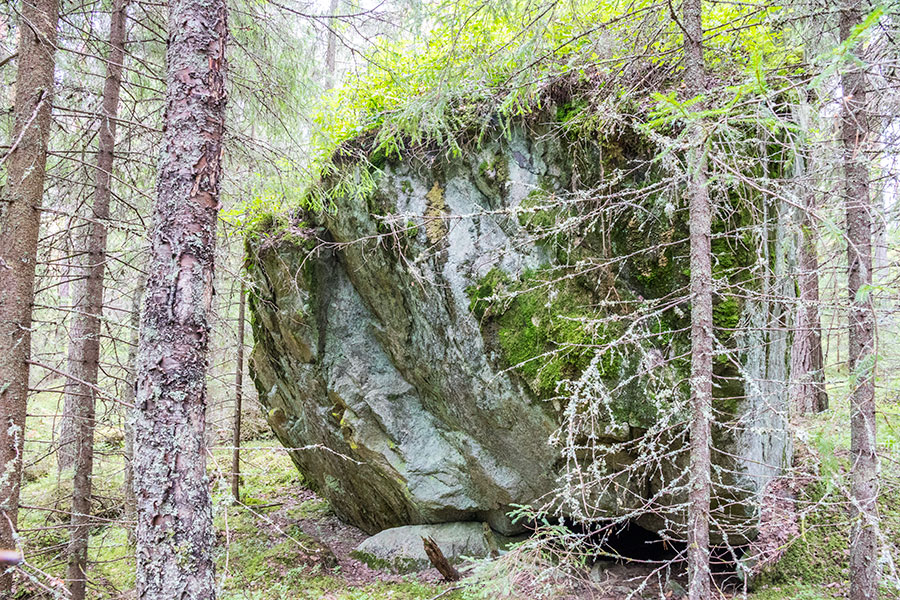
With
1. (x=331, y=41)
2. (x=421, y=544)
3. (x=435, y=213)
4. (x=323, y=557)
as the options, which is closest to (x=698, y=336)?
(x=435, y=213)

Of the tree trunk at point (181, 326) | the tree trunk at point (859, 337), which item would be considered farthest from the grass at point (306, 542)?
the tree trunk at point (181, 326)

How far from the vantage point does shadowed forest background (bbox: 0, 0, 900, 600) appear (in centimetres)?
280

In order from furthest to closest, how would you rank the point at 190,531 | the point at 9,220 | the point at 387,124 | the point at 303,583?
the point at 303,583
the point at 387,124
the point at 9,220
the point at 190,531

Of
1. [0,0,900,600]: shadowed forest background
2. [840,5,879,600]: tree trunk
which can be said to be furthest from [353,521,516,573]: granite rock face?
[840,5,879,600]: tree trunk

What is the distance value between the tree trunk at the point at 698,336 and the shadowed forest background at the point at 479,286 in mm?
18

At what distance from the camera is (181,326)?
103 inches

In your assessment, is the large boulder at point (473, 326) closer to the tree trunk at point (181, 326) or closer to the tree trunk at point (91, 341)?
the tree trunk at point (181, 326)

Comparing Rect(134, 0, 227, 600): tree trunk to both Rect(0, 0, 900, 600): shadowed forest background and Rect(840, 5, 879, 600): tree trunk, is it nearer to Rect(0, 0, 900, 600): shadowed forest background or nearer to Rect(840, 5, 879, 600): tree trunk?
Rect(0, 0, 900, 600): shadowed forest background

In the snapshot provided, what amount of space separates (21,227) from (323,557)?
5.30m

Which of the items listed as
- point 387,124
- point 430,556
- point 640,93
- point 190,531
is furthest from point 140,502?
point 640,93

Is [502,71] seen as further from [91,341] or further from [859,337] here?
[91,341]

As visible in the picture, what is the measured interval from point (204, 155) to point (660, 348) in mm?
3988

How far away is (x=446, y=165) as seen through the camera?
18.0 feet

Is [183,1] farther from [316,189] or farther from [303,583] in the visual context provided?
[303,583]
